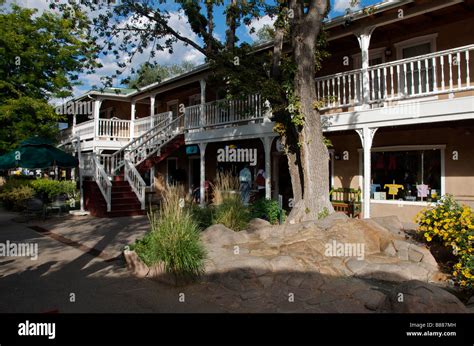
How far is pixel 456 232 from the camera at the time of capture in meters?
5.98

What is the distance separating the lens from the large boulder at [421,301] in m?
4.12

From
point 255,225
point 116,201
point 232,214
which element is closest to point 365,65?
point 255,225

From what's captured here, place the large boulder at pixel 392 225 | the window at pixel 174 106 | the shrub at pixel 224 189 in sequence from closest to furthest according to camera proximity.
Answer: the large boulder at pixel 392 225
the shrub at pixel 224 189
the window at pixel 174 106

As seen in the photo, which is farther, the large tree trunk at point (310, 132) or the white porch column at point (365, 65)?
the white porch column at point (365, 65)

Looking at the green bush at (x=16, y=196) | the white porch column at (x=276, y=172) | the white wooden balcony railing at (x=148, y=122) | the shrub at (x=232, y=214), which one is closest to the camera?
the shrub at (x=232, y=214)

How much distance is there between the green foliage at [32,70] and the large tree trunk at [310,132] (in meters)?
13.9

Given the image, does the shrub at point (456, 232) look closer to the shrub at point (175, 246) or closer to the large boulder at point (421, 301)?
the large boulder at point (421, 301)

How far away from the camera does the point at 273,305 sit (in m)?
4.90

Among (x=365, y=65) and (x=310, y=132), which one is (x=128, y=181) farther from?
(x=365, y=65)

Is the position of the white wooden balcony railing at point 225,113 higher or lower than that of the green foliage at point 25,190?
higher

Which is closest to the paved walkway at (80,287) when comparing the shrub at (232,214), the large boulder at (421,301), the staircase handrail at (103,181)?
the large boulder at (421,301)

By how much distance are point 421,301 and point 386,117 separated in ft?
19.8
